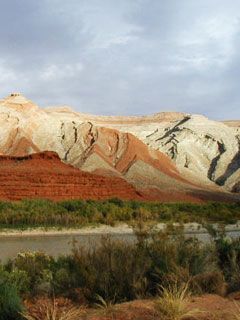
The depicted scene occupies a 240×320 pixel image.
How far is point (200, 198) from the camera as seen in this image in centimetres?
8031

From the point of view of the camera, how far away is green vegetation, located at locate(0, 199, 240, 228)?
46688 millimetres

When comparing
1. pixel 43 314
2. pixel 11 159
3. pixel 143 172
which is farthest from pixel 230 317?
pixel 143 172

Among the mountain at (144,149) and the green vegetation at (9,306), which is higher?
the mountain at (144,149)

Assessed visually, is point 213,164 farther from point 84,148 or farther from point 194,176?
point 84,148

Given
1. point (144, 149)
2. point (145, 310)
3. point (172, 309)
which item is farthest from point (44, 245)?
point (144, 149)

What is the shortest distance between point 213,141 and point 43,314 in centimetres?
10778

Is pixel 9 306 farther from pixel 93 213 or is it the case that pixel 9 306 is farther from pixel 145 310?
pixel 93 213

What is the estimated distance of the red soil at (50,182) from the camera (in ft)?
198

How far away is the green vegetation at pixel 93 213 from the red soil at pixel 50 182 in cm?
389

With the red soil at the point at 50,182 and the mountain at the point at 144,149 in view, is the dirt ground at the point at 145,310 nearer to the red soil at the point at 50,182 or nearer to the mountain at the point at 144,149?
the red soil at the point at 50,182

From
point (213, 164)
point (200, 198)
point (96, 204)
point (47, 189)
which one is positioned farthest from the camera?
point (213, 164)

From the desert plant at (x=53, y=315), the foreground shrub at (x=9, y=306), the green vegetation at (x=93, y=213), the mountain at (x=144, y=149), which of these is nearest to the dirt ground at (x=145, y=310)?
the desert plant at (x=53, y=315)

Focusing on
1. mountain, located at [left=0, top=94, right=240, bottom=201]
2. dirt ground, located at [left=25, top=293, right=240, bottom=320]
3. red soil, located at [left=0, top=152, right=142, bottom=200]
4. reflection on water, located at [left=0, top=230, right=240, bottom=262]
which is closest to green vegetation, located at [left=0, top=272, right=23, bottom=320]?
dirt ground, located at [left=25, top=293, right=240, bottom=320]

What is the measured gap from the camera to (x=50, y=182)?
62.2m
